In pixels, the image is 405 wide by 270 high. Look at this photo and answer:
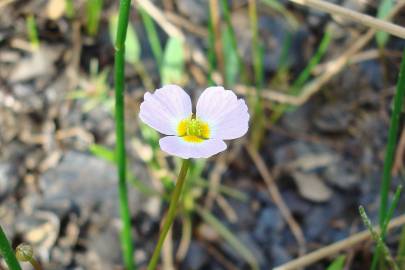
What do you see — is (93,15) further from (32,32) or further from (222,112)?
(222,112)

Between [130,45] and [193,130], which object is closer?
[193,130]

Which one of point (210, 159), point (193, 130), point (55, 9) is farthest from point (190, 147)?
point (55, 9)

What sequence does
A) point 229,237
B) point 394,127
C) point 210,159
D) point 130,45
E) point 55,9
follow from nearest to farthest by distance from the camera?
point 394,127 → point 229,237 → point 210,159 → point 130,45 → point 55,9

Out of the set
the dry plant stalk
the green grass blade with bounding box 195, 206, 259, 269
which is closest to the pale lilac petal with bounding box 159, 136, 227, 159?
the dry plant stalk

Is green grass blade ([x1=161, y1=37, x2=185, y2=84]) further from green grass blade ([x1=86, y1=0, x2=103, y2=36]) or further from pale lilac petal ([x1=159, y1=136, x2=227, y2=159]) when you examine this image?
pale lilac petal ([x1=159, y1=136, x2=227, y2=159])

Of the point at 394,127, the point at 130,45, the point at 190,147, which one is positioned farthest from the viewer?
the point at 130,45

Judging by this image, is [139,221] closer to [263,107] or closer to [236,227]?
[236,227]
